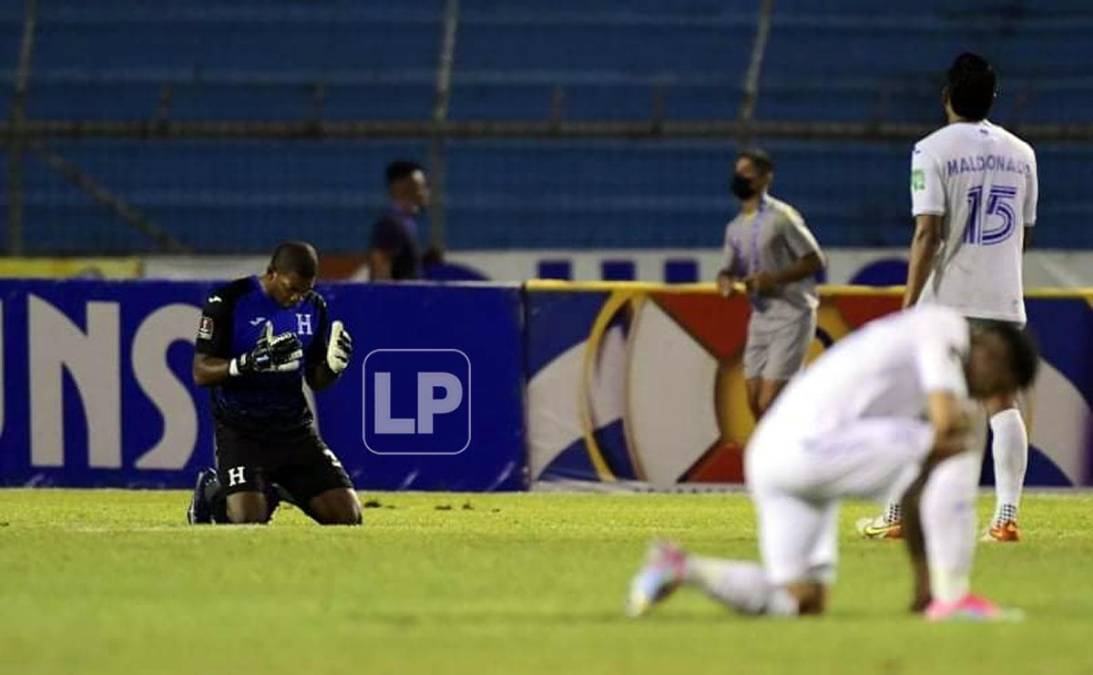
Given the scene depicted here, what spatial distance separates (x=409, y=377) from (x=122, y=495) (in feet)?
6.07

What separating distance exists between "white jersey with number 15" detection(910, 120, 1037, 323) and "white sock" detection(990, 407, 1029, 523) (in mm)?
452

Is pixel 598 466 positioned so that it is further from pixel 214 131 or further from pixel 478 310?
pixel 214 131

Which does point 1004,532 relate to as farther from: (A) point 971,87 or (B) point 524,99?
(B) point 524,99

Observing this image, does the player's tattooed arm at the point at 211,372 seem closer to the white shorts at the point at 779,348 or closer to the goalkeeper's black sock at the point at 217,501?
the goalkeeper's black sock at the point at 217,501

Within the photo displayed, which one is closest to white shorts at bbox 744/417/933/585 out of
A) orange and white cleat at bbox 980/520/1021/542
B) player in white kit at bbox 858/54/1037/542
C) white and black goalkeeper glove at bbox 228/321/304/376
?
player in white kit at bbox 858/54/1037/542

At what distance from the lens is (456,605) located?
912cm

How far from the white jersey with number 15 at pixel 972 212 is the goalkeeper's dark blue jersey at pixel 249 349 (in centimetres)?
322

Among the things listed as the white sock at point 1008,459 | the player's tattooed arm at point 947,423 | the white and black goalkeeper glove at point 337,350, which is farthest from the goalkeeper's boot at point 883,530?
the player's tattooed arm at point 947,423

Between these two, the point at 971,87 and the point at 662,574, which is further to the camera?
the point at 971,87

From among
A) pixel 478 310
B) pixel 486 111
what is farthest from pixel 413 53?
pixel 478 310

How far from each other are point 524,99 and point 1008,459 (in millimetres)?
11836

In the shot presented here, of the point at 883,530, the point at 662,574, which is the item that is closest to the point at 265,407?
the point at 883,530

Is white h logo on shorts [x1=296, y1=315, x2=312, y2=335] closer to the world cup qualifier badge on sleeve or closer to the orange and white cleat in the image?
the world cup qualifier badge on sleeve

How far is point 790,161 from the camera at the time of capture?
885 inches
